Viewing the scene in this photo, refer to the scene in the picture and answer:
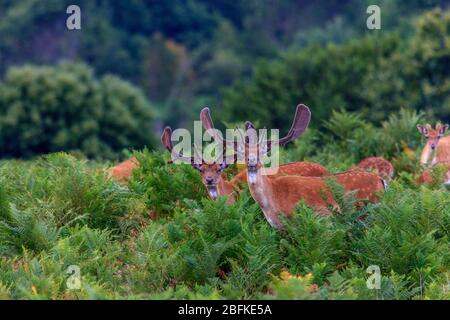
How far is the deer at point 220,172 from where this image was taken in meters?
12.5

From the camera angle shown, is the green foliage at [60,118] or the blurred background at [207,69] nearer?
the blurred background at [207,69]

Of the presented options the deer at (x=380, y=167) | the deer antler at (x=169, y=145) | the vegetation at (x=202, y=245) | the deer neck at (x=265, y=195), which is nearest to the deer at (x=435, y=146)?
the deer at (x=380, y=167)

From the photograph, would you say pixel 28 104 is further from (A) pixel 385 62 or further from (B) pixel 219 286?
(B) pixel 219 286

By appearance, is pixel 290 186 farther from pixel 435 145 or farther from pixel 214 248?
pixel 435 145

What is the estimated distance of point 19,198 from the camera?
44.2ft

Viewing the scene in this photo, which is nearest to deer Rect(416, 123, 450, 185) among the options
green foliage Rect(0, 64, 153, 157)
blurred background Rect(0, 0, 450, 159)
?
blurred background Rect(0, 0, 450, 159)

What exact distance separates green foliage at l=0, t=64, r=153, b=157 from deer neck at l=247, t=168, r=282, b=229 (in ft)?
101

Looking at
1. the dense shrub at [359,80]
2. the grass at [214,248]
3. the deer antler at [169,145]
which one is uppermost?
the deer antler at [169,145]

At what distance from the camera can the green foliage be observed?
44.1 m

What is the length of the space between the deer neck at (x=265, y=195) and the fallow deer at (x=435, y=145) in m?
4.87

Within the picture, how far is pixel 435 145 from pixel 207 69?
64305 mm

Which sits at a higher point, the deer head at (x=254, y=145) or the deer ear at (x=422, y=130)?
the deer head at (x=254, y=145)

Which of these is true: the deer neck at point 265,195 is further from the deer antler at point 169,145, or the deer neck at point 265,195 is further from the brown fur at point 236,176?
the deer antler at point 169,145
